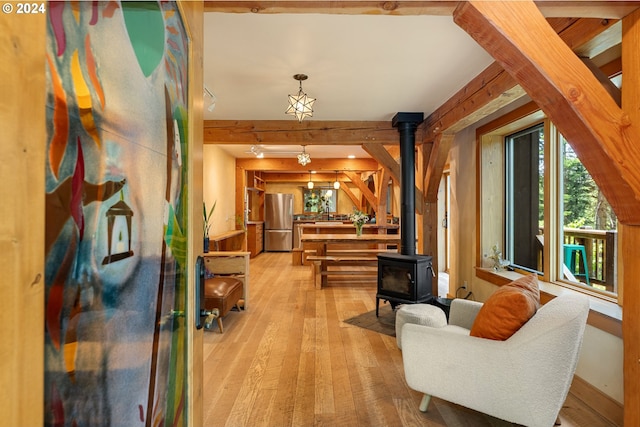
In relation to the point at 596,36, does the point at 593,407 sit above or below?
below

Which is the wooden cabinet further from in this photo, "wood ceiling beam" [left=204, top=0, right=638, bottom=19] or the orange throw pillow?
→ "wood ceiling beam" [left=204, top=0, right=638, bottom=19]

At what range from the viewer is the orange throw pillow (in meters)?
1.73

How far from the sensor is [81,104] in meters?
0.51

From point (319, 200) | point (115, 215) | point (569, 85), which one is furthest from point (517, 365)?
point (319, 200)

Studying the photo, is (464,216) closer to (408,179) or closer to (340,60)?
(408,179)

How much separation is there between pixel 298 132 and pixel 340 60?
2028 mm

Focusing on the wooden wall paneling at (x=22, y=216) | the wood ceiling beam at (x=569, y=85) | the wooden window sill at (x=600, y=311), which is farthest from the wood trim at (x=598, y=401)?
the wooden wall paneling at (x=22, y=216)

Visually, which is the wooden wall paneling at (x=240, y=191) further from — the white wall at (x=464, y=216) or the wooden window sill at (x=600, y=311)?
the wooden window sill at (x=600, y=311)

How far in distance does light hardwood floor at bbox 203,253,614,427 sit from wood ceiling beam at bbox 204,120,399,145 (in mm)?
2284

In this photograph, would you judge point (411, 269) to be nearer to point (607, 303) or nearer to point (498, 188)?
point (498, 188)

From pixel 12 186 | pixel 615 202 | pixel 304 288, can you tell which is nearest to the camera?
pixel 12 186

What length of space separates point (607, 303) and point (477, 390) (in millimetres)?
1275

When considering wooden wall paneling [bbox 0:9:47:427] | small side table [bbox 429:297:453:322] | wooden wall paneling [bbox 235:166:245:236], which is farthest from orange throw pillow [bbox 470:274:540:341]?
wooden wall paneling [bbox 235:166:245:236]

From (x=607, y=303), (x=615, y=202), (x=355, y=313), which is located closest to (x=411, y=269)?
(x=355, y=313)
